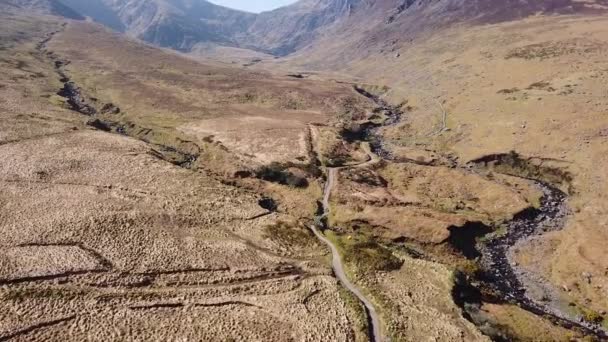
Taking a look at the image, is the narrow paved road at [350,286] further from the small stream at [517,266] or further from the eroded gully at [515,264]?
the small stream at [517,266]

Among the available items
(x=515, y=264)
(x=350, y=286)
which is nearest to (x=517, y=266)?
(x=515, y=264)

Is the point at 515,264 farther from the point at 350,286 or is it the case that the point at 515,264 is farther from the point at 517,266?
the point at 350,286

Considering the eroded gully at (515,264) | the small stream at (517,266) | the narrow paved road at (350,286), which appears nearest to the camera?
the narrow paved road at (350,286)

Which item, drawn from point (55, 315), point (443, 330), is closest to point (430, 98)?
point (443, 330)

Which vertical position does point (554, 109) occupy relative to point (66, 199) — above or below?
above

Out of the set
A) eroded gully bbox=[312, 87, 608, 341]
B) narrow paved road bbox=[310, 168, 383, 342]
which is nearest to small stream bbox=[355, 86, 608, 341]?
eroded gully bbox=[312, 87, 608, 341]

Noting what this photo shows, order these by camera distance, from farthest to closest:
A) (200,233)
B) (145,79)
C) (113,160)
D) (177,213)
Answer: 1. (145,79)
2. (113,160)
3. (177,213)
4. (200,233)

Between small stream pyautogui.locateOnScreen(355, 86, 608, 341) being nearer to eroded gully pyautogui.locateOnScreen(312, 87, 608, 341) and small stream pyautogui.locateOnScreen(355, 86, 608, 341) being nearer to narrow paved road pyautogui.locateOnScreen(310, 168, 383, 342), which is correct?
eroded gully pyautogui.locateOnScreen(312, 87, 608, 341)

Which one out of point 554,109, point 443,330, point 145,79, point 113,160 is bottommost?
point 145,79

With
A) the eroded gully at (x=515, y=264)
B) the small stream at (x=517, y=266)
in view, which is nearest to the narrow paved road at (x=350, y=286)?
the eroded gully at (x=515, y=264)

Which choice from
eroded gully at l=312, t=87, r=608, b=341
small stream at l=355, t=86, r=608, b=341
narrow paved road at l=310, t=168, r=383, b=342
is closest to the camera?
narrow paved road at l=310, t=168, r=383, b=342

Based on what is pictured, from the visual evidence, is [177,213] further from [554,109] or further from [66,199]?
[554,109]
